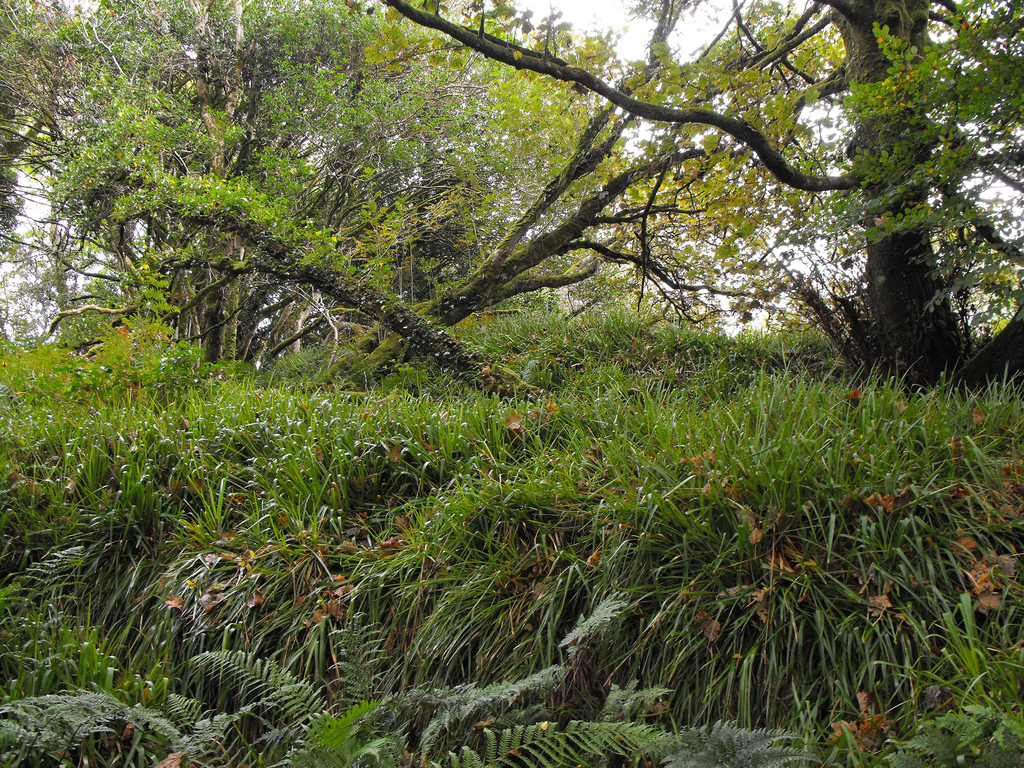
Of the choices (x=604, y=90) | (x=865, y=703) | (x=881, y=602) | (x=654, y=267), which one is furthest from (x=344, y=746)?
(x=654, y=267)

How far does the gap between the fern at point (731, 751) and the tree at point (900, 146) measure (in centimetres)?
230

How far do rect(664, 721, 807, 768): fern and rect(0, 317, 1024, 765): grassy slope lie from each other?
1.19 ft

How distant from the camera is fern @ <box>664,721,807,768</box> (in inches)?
55.4

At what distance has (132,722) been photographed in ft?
6.11

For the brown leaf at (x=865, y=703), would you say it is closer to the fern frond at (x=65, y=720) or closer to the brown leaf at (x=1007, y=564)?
the brown leaf at (x=1007, y=564)

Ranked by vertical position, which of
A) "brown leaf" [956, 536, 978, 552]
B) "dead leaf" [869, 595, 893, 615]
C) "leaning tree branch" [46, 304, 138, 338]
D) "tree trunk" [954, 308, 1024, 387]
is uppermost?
"leaning tree branch" [46, 304, 138, 338]

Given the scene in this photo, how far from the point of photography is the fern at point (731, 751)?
55.4 inches

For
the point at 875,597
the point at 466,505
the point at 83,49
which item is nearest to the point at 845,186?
the point at 875,597

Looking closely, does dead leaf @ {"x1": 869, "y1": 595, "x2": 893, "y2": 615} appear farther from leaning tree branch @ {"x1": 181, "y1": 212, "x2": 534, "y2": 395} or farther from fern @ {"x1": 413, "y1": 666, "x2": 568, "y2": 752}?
leaning tree branch @ {"x1": 181, "y1": 212, "x2": 534, "y2": 395}

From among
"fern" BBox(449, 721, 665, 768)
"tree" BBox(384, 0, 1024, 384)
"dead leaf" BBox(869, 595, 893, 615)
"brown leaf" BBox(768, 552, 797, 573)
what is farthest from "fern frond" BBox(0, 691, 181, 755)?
"tree" BBox(384, 0, 1024, 384)

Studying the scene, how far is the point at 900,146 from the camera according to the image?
9.67 ft

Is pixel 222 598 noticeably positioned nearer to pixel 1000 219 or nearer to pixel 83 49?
pixel 1000 219

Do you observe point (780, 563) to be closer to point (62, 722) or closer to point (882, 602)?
point (882, 602)

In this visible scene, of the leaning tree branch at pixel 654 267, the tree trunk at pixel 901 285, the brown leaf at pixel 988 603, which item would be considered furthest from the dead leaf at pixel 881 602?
the leaning tree branch at pixel 654 267
